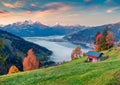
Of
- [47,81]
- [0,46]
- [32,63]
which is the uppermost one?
[0,46]

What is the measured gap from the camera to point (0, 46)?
48.3m

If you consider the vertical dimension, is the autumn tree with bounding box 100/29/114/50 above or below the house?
above

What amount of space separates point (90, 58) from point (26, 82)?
53.6m

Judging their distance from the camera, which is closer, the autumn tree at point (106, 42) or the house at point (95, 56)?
the house at point (95, 56)

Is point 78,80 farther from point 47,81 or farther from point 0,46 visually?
point 0,46

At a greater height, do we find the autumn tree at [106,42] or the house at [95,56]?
the autumn tree at [106,42]

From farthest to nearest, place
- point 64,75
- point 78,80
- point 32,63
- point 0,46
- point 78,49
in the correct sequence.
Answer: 1. point 78,49
2. point 32,63
3. point 0,46
4. point 64,75
5. point 78,80

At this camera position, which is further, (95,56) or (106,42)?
(106,42)

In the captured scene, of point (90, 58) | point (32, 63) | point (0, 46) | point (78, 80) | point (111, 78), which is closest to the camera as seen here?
point (111, 78)

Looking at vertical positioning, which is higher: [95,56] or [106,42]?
[106,42]

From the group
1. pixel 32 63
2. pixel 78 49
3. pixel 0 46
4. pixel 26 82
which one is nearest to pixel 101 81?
pixel 26 82

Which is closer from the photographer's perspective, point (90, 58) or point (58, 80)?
point (58, 80)

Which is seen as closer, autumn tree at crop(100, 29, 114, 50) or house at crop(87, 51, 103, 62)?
house at crop(87, 51, 103, 62)

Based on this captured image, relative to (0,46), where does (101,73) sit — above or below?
below
